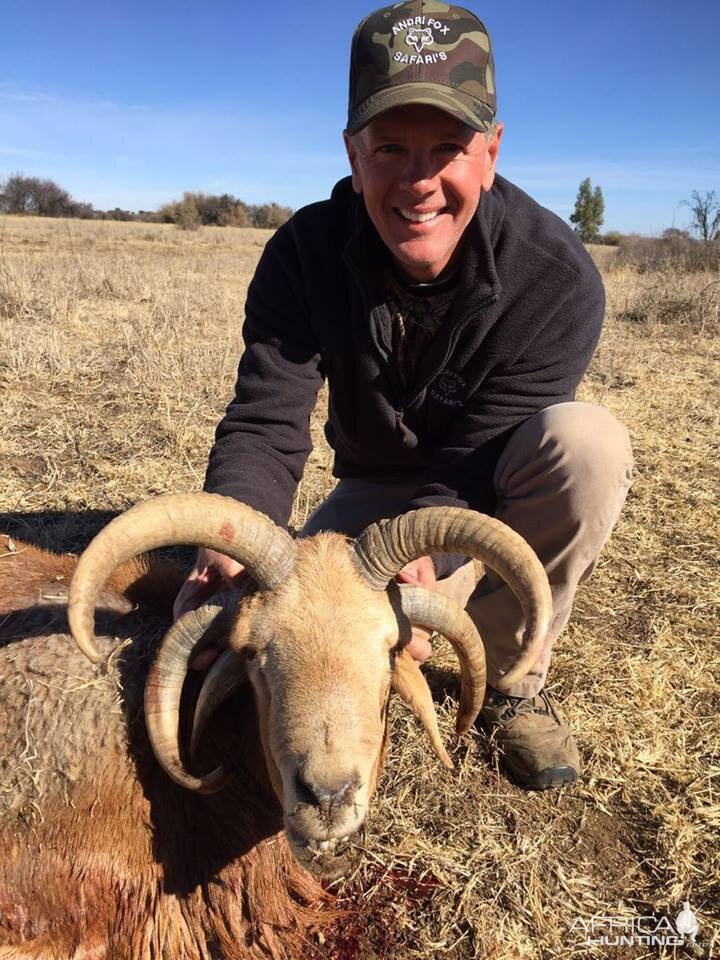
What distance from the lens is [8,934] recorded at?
261cm

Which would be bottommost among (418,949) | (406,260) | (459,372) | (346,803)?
(418,949)

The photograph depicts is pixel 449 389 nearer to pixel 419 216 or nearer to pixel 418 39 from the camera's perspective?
pixel 419 216

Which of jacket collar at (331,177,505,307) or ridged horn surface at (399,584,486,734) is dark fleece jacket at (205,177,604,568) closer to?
jacket collar at (331,177,505,307)

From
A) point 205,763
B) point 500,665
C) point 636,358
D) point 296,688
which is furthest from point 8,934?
point 636,358

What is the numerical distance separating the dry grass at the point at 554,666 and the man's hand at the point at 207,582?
4.25 ft

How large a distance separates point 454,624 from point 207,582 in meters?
0.95

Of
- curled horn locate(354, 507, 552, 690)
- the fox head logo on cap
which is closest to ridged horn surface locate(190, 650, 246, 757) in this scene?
curled horn locate(354, 507, 552, 690)

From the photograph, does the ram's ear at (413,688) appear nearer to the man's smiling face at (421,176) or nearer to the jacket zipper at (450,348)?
the jacket zipper at (450,348)

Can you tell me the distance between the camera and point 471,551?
7.99ft

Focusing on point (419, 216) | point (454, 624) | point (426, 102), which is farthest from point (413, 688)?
point (426, 102)

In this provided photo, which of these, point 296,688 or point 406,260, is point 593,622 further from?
point 296,688

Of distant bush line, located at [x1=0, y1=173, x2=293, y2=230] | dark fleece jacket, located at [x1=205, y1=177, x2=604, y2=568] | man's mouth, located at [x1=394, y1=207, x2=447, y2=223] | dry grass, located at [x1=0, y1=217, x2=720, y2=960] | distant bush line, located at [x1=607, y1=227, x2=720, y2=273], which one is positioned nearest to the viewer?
dry grass, located at [x1=0, y1=217, x2=720, y2=960]

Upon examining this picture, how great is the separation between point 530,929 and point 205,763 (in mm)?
1480

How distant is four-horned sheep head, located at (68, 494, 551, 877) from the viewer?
2141 millimetres
